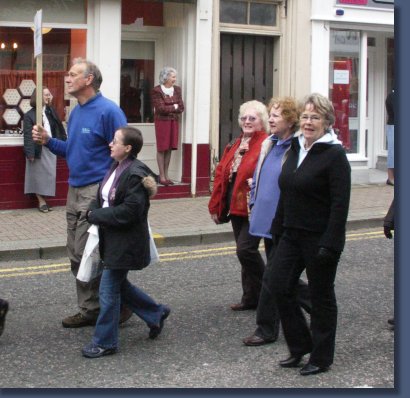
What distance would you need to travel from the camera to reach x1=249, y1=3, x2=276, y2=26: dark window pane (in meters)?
13.8

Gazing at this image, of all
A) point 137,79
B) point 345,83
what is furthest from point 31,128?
point 345,83

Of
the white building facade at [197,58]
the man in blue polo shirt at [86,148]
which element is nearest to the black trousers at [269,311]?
the man in blue polo shirt at [86,148]

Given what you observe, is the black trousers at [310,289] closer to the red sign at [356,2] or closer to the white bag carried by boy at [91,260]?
the white bag carried by boy at [91,260]

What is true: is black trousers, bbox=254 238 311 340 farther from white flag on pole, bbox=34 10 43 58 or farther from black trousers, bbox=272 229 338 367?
white flag on pole, bbox=34 10 43 58

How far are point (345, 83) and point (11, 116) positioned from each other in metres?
5.95

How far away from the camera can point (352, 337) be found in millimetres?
6312

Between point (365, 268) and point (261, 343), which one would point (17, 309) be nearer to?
point (261, 343)

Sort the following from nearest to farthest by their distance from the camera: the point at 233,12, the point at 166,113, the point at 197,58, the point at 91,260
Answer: the point at 91,260, the point at 166,113, the point at 197,58, the point at 233,12

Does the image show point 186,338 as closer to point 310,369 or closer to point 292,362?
point 292,362

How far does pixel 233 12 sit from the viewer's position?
13.5 metres

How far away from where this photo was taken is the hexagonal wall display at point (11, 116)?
1210 centimetres

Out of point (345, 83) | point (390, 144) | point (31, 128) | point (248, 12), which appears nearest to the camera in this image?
point (31, 128)

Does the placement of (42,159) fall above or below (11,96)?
below

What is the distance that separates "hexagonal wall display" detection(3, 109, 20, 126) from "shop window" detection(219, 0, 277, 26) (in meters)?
3.61
